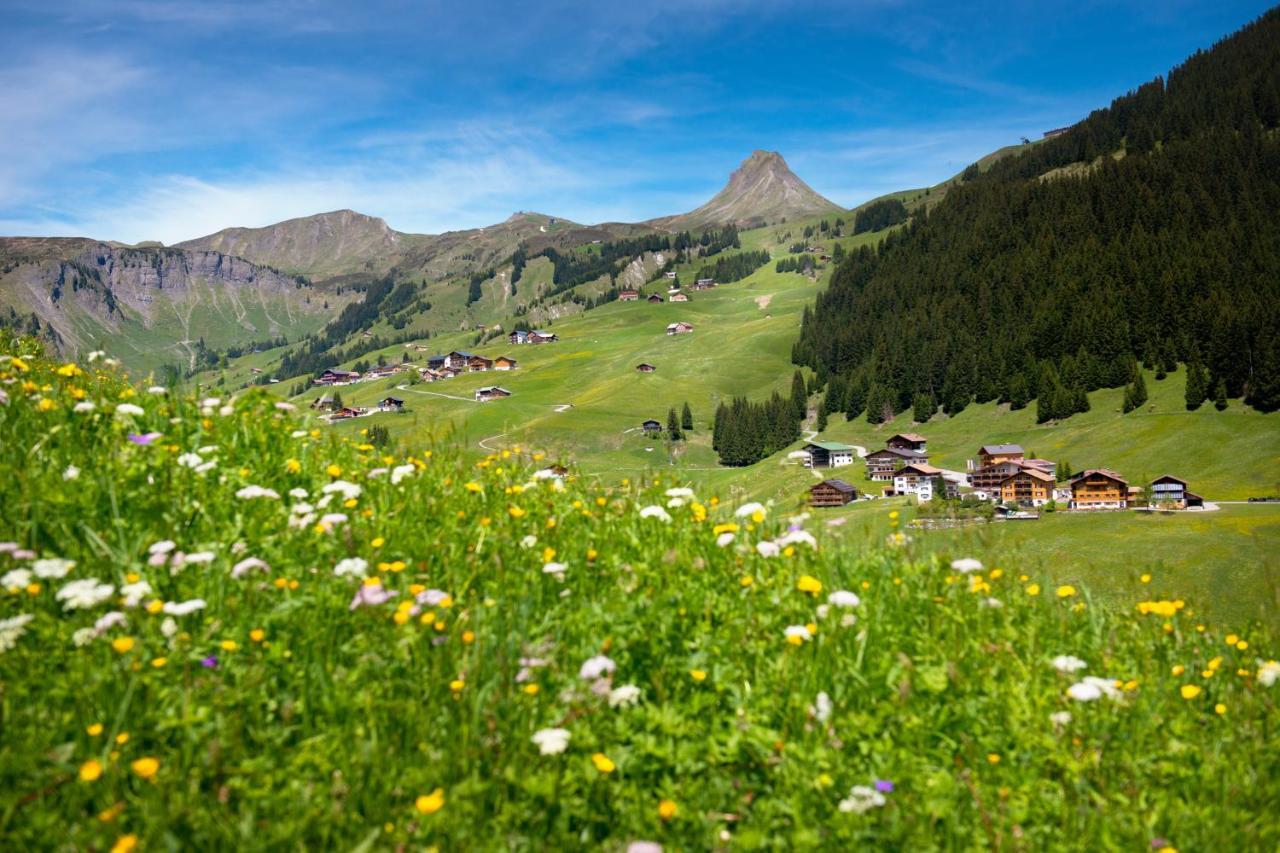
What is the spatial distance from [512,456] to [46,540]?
539cm

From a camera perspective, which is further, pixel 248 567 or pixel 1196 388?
pixel 1196 388

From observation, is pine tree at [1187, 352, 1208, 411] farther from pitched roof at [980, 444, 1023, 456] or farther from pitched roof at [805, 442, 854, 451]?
pitched roof at [805, 442, 854, 451]

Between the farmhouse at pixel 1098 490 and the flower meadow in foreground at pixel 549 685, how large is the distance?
4880 inches

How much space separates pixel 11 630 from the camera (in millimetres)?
4145

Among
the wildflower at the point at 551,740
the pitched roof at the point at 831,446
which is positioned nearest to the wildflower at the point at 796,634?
the wildflower at the point at 551,740

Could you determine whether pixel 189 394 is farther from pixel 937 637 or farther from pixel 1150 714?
pixel 1150 714

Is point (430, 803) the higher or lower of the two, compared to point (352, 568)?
lower

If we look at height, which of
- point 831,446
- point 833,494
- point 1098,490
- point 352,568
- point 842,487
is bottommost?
point 833,494

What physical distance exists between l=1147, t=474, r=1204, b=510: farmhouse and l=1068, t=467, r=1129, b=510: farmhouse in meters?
4.08

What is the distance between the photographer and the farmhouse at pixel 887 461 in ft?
479

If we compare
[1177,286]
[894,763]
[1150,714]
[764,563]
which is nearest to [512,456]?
[764,563]

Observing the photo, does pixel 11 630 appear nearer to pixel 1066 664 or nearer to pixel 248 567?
pixel 248 567

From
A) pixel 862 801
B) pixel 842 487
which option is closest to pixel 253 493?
pixel 862 801

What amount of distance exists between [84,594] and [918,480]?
144663 millimetres
